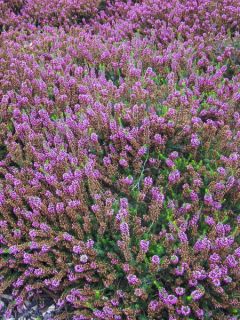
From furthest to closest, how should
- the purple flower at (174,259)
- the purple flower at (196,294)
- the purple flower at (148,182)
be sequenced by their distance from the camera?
the purple flower at (148,182) < the purple flower at (174,259) < the purple flower at (196,294)

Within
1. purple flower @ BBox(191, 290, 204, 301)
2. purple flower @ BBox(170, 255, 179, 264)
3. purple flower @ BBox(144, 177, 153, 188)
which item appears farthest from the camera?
purple flower @ BBox(144, 177, 153, 188)

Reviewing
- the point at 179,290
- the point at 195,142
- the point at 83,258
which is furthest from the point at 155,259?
the point at 195,142

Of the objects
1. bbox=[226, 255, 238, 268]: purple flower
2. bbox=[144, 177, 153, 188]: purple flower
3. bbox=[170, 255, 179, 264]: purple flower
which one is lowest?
bbox=[170, 255, 179, 264]: purple flower

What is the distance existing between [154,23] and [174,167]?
263 cm

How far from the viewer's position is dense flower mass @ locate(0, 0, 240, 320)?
249 cm

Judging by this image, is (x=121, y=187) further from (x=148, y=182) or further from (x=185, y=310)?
(x=185, y=310)

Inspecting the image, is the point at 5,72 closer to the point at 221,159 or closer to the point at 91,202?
the point at 91,202

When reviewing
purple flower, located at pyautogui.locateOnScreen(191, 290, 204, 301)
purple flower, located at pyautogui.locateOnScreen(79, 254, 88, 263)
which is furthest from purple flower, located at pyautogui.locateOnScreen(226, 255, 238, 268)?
purple flower, located at pyautogui.locateOnScreen(79, 254, 88, 263)

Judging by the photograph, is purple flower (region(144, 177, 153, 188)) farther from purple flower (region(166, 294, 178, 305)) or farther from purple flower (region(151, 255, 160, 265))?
purple flower (region(166, 294, 178, 305))

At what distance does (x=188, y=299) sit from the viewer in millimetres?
2385

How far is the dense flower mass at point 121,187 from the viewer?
2.49 m

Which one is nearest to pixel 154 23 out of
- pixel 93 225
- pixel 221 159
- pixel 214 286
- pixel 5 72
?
pixel 5 72

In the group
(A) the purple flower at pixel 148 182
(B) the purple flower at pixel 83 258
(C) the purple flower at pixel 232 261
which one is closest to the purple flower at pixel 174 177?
(A) the purple flower at pixel 148 182

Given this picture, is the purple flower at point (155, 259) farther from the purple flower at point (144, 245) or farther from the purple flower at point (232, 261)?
the purple flower at point (232, 261)
